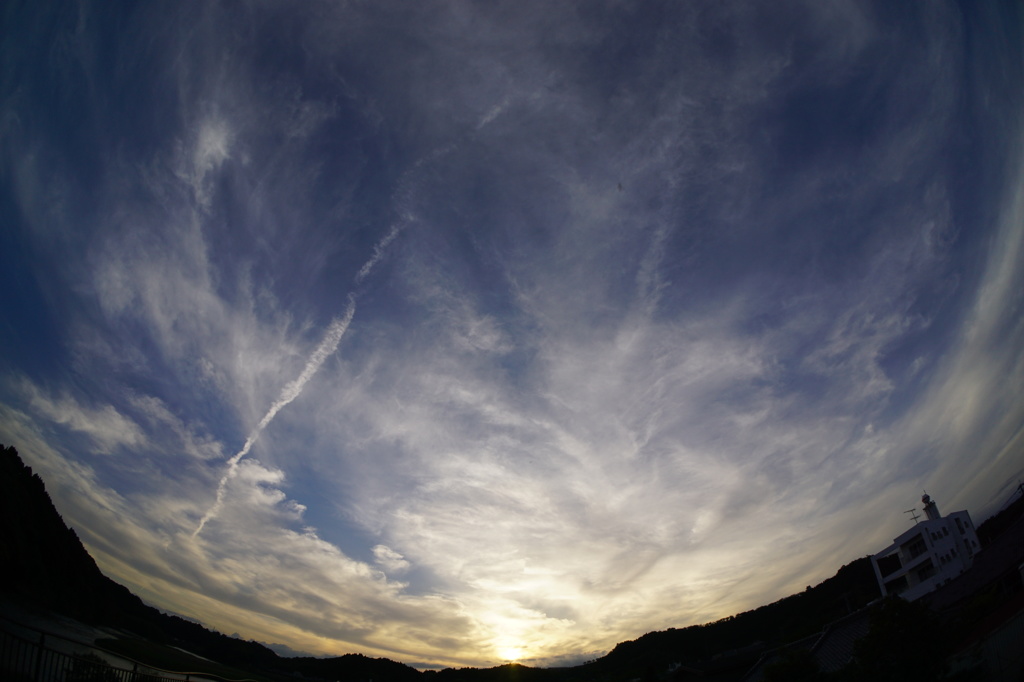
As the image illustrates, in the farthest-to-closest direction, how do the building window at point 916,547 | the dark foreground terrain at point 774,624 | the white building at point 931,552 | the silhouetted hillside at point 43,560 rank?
the building window at point 916,547 < the white building at point 931,552 < the silhouetted hillside at point 43,560 < the dark foreground terrain at point 774,624

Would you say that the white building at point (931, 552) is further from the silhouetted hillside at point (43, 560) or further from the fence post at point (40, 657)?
the silhouetted hillside at point (43, 560)

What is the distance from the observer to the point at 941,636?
24.0m

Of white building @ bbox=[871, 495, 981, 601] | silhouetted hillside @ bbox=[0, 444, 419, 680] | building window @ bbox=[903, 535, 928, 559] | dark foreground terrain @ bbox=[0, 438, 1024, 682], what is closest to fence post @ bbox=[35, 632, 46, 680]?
dark foreground terrain @ bbox=[0, 438, 1024, 682]

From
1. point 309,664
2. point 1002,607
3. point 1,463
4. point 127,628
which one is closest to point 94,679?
point 1002,607

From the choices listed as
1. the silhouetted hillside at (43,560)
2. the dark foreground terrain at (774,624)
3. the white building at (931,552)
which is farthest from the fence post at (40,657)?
the white building at (931,552)

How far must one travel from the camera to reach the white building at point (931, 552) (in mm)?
45688

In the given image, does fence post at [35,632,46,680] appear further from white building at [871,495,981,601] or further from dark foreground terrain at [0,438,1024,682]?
white building at [871,495,981,601]

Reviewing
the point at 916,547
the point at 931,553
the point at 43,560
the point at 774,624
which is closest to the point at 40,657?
the point at 43,560

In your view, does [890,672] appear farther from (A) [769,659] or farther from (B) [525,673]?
(B) [525,673]

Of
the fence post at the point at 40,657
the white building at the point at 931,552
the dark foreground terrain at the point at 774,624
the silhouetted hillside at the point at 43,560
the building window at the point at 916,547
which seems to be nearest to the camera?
the fence post at the point at 40,657

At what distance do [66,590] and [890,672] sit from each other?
75.1 meters

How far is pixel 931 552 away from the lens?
47438 mm

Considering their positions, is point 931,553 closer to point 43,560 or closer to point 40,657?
point 40,657

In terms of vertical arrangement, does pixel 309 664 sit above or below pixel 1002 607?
below
